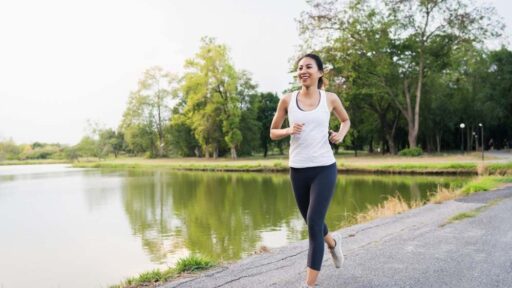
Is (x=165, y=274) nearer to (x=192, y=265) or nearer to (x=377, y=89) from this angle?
(x=192, y=265)

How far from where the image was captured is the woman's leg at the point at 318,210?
11.2 feet

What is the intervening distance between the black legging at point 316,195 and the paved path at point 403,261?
1.61 feet

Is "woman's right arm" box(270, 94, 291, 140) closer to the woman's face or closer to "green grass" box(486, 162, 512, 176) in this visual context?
the woman's face

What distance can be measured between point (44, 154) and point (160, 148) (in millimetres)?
35240

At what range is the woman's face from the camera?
11.7 ft

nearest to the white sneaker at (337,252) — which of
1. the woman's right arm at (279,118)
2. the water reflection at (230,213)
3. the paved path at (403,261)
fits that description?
the paved path at (403,261)

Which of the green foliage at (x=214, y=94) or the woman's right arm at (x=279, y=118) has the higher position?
the green foliage at (x=214, y=94)

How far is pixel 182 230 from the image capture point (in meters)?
12.0

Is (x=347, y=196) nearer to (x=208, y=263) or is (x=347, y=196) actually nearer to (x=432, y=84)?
(x=208, y=263)

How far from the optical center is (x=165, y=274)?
476 cm

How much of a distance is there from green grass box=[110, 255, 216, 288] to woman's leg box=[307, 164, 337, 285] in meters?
1.79

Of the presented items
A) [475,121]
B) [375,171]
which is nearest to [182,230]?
[375,171]

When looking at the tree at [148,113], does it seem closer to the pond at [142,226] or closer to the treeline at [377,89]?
the treeline at [377,89]

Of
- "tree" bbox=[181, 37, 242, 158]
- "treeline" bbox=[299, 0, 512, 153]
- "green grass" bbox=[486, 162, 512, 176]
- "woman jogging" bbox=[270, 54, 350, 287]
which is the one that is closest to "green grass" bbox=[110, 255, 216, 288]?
"woman jogging" bbox=[270, 54, 350, 287]
